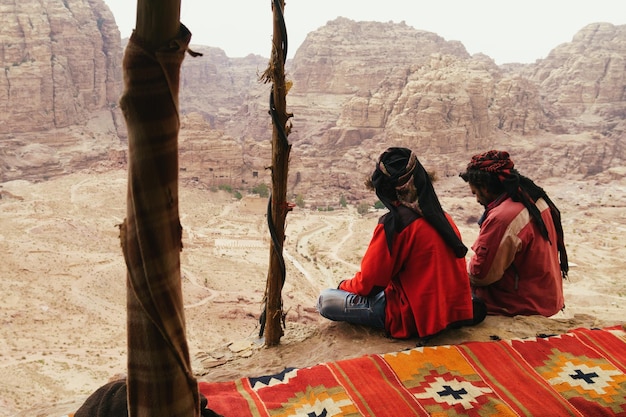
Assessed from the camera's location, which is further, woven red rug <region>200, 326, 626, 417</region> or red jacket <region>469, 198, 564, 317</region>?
red jacket <region>469, 198, 564, 317</region>

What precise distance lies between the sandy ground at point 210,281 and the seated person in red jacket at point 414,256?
24 centimetres

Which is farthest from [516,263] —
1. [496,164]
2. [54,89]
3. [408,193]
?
[54,89]

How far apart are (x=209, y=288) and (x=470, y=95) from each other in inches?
1146

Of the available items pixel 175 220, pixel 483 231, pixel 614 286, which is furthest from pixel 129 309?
pixel 614 286

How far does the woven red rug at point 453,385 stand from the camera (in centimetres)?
246

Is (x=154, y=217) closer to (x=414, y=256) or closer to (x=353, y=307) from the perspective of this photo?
(x=414, y=256)

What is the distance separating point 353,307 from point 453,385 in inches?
34.5

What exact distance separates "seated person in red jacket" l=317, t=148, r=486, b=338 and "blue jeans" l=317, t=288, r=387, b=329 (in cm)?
14

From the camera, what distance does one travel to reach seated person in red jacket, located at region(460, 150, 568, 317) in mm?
3346

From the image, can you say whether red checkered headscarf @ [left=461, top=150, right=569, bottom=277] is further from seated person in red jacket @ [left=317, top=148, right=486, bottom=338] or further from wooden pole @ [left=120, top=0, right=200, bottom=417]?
wooden pole @ [left=120, top=0, right=200, bottom=417]

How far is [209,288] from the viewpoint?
16641 mm

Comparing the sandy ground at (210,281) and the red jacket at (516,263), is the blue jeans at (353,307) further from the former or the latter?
the red jacket at (516,263)

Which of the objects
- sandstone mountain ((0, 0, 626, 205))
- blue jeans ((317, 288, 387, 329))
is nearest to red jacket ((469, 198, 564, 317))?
blue jeans ((317, 288, 387, 329))

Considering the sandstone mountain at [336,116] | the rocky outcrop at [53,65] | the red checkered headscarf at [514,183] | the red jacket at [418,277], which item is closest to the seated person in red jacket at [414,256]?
the red jacket at [418,277]
